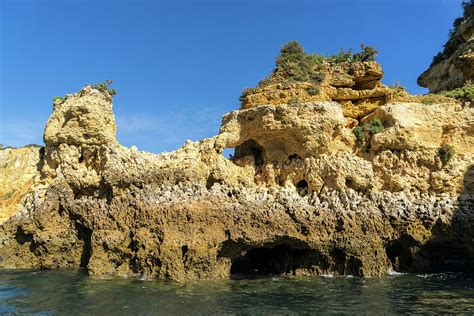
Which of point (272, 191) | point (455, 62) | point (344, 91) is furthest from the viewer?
point (455, 62)

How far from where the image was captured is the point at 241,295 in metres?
14.9

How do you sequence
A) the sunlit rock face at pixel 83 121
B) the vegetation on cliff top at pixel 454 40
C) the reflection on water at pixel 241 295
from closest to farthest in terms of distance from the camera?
the reflection on water at pixel 241 295, the sunlit rock face at pixel 83 121, the vegetation on cliff top at pixel 454 40

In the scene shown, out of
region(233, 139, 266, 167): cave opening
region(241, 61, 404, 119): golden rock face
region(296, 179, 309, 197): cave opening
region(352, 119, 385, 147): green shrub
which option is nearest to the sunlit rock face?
region(233, 139, 266, 167): cave opening

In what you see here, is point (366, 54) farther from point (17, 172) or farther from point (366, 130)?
point (17, 172)

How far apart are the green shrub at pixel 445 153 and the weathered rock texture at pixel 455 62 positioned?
5.62 m

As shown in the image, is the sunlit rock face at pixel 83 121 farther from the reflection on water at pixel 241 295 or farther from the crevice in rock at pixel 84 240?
the reflection on water at pixel 241 295

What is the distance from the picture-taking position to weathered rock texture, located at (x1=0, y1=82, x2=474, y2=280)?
712 inches

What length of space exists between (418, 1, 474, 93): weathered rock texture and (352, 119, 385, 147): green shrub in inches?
263

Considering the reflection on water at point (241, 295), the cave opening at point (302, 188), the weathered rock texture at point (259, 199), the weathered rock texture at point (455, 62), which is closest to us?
the reflection on water at point (241, 295)

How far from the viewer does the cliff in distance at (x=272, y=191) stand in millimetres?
18109

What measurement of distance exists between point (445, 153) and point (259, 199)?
29.4 ft

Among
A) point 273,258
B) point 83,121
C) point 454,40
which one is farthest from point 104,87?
point 454,40

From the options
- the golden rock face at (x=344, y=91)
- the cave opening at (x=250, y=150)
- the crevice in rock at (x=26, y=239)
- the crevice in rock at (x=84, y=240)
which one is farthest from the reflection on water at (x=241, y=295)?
the golden rock face at (x=344, y=91)

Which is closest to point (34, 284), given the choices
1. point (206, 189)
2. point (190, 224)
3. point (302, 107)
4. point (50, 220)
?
point (50, 220)
